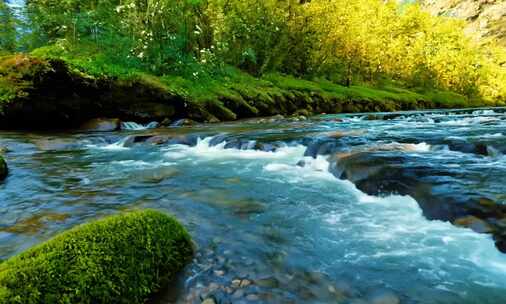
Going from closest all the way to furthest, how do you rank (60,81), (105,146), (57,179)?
(57,179) → (105,146) → (60,81)

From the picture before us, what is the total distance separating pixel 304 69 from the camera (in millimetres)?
36531

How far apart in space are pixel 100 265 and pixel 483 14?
156495 mm

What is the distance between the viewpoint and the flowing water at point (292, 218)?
10.0 ft

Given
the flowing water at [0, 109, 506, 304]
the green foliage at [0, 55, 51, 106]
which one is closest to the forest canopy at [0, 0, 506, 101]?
the green foliage at [0, 55, 51, 106]

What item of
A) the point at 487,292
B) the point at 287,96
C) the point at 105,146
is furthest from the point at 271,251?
the point at 287,96

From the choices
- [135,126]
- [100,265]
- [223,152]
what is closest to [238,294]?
[100,265]

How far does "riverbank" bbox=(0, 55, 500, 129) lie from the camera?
1368 cm

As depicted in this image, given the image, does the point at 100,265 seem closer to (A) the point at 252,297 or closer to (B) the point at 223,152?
(A) the point at 252,297

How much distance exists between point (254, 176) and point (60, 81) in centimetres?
1055

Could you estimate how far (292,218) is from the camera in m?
4.65

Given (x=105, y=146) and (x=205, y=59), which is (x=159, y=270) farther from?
(x=205, y=59)

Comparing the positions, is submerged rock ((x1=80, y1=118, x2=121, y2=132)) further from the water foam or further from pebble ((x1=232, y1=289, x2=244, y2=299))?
pebble ((x1=232, y1=289, x2=244, y2=299))

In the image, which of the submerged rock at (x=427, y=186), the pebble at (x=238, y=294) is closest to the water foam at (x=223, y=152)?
the submerged rock at (x=427, y=186)

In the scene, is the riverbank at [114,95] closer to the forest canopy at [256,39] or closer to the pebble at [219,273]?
the forest canopy at [256,39]
